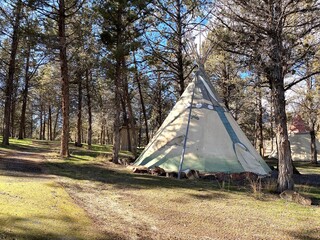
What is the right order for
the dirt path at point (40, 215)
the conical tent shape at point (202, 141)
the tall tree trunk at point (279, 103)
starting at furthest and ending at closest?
the conical tent shape at point (202, 141)
the tall tree trunk at point (279, 103)
the dirt path at point (40, 215)

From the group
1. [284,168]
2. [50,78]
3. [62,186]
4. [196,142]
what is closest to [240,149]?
[196,142]

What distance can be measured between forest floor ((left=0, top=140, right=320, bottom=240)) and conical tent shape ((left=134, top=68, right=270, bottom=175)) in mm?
3363

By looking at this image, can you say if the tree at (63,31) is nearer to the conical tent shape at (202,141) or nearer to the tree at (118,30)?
the tree at (118,30)

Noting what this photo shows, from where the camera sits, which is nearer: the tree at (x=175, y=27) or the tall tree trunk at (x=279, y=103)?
the tall tree trunk at (x=279, y=103)

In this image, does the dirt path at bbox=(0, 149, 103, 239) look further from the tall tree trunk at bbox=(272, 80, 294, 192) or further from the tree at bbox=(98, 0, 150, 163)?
the tree at bbox=(98, 0, 150, 163)

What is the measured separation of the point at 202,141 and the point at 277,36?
240 inches

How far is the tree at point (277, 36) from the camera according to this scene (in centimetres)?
915

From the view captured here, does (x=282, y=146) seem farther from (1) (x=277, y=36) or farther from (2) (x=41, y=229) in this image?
(2) (x=41, y=229)

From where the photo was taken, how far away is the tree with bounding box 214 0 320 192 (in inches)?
360

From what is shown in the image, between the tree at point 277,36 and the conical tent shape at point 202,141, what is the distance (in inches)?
155

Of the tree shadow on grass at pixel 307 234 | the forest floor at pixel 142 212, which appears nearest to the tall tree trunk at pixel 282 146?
the forest floor at pixel 142 212

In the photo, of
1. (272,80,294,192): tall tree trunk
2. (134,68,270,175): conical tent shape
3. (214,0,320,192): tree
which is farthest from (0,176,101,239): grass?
(134,68,270,175): conical tent shape

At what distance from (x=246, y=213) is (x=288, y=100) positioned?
75.7ft

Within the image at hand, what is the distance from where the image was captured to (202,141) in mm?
14047
